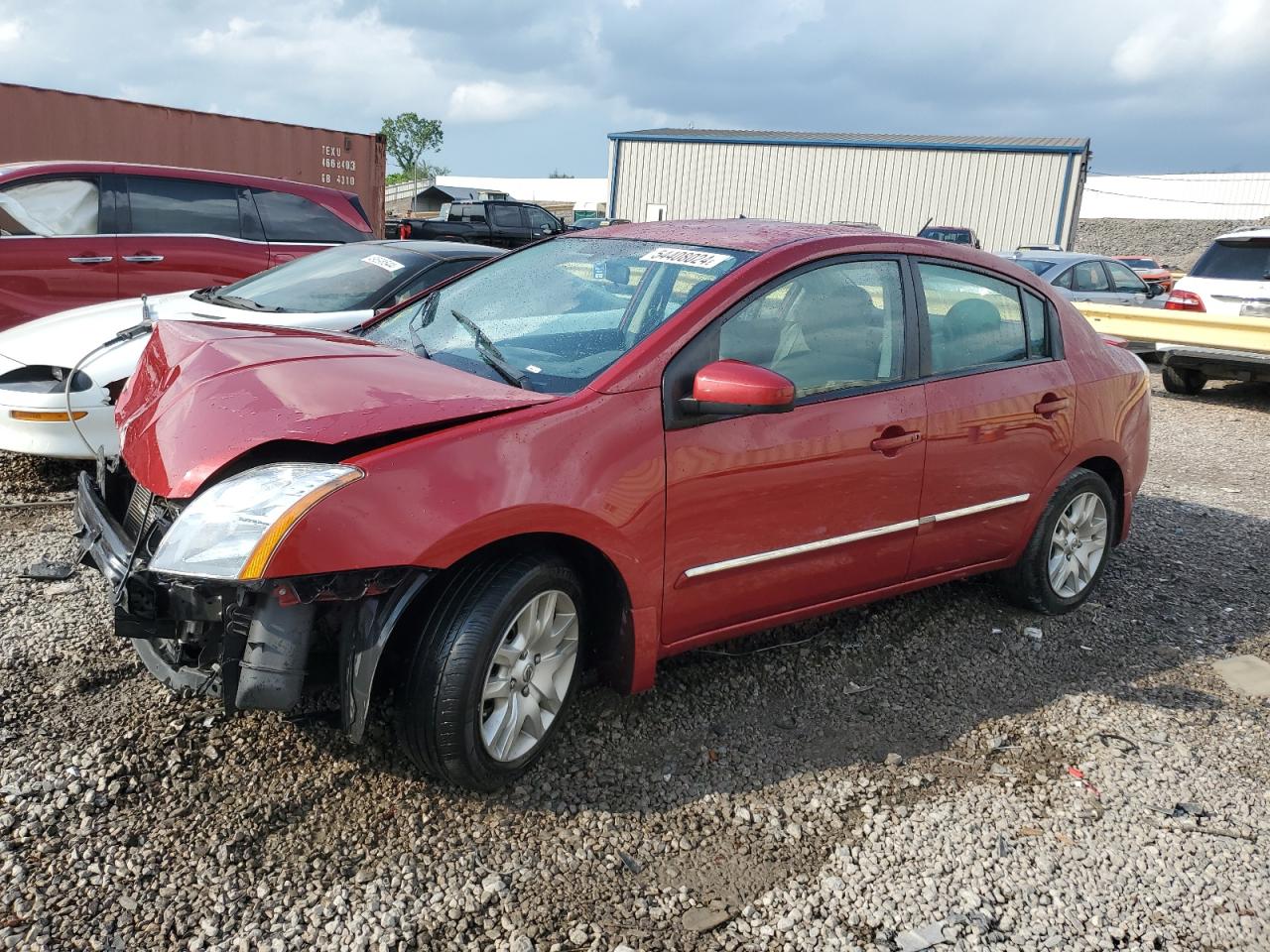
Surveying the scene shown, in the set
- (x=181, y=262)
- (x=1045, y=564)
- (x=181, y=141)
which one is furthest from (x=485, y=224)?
(x=1045, y=564)

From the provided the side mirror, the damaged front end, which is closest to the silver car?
the side mirror

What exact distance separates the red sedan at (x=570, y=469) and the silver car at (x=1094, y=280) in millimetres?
10242

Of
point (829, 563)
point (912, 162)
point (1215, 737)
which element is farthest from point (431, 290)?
point (912, 162)

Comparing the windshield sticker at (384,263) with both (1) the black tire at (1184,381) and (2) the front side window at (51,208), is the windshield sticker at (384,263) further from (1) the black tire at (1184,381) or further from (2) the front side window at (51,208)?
(1) the black tire at (1184,381)

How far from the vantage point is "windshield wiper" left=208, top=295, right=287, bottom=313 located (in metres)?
5.75

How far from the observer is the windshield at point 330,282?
5.89 metres

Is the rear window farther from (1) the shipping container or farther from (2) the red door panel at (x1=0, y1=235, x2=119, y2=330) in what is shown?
(2) the red door panel at (x1=0, y1=235, x2=119, y2=330)

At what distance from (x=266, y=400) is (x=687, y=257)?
5.06 ft

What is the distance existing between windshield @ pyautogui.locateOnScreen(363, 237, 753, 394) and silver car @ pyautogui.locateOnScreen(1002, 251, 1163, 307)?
11.2m

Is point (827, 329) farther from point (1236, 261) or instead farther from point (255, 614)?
point (1236, 261)

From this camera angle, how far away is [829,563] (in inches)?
146

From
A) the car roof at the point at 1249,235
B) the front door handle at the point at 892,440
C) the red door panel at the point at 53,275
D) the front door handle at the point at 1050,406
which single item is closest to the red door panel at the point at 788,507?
the front door handle at the point at 892,440

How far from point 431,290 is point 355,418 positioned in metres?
1.66

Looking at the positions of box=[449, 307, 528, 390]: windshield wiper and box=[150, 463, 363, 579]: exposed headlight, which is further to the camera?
box=[449, 307, 528, 390]: windshield wiper
